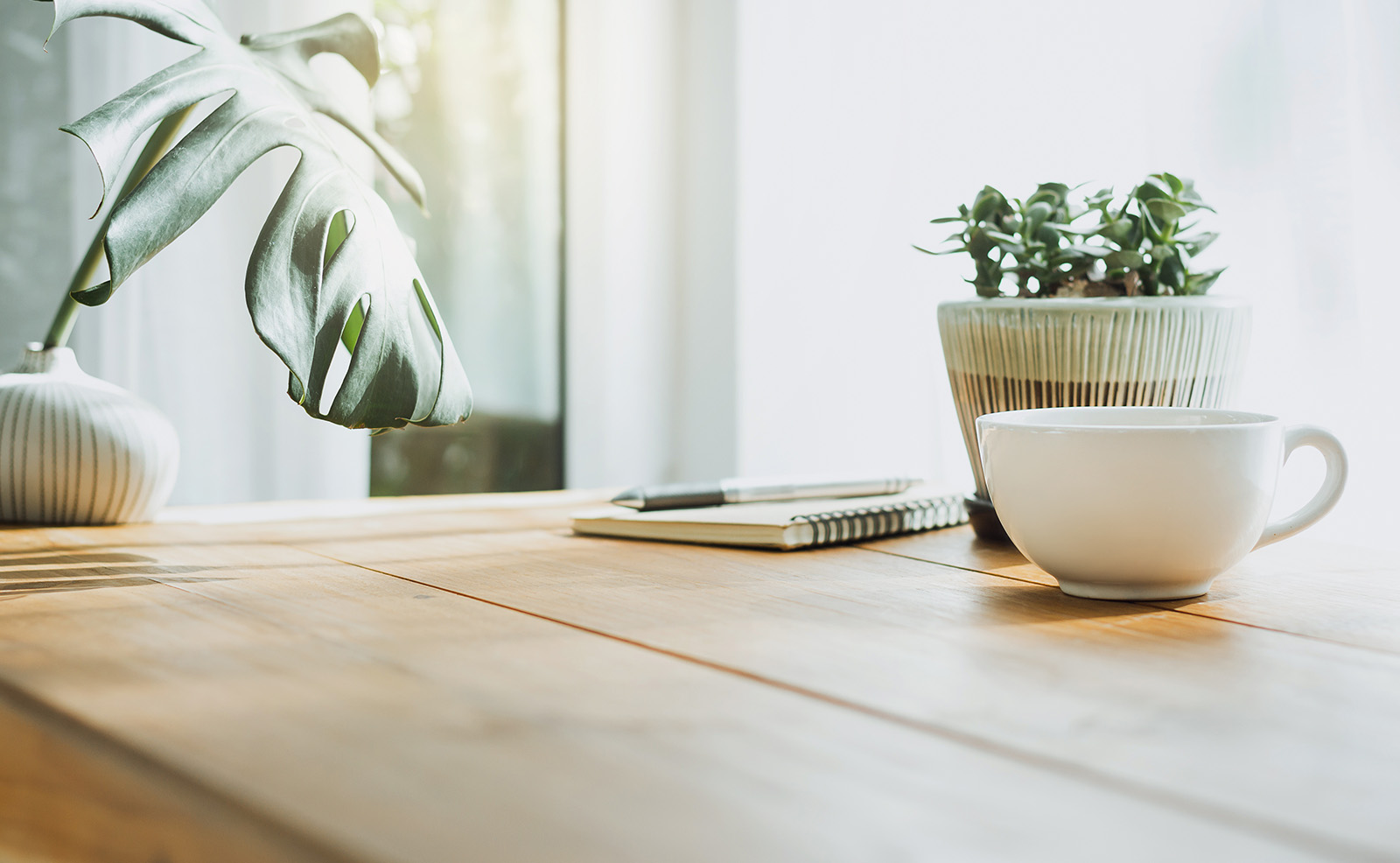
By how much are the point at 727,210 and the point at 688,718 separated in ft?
5.93

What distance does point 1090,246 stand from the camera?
704 millimetres

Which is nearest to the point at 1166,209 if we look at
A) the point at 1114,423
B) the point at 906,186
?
the point at 1114,423

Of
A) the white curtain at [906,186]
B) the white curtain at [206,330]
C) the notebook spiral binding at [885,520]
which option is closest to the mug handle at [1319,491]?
the notebook spiral binding at [885,520]

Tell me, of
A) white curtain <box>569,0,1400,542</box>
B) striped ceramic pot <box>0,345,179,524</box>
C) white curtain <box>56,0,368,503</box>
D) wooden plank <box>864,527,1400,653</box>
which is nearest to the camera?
wooden plank <box>864,527,1400,653</box>

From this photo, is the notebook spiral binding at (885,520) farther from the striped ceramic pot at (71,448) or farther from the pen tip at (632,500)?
the striped ceramic pot at (71,448)

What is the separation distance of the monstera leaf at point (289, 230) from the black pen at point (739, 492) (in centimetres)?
19

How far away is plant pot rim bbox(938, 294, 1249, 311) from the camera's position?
66 cm

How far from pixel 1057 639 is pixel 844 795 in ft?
0.69

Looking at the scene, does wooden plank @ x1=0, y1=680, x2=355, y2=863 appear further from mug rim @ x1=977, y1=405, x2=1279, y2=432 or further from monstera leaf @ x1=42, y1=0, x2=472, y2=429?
mug rim @ x1=977, y1=405, x2=1279, y2=432

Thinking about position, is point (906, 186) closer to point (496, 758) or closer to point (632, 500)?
point (632, 500)

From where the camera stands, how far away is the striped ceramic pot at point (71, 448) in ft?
2.52

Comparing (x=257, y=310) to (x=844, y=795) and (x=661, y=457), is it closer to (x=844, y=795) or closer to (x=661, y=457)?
(x=844, y=795)

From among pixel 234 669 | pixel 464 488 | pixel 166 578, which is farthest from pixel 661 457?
pixel 234 669

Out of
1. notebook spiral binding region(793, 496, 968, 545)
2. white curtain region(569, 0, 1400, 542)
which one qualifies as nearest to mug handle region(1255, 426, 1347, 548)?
notebook spiral binding region(793, 496, 968, 545)
